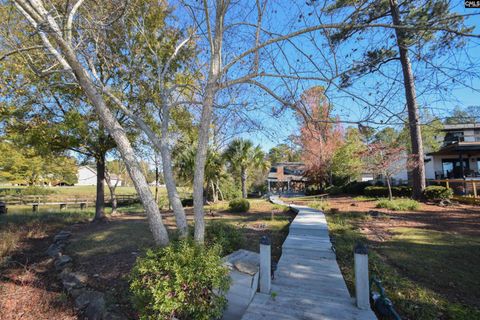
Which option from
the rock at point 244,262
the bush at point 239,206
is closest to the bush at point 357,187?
the bush at point 239,206

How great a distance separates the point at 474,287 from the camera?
152 inches

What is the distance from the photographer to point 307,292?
11.6 feet

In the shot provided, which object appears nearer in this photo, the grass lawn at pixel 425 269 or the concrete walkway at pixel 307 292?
the concrete walkway at pixel 307 292

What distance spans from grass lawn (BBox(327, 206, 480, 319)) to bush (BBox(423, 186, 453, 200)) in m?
7.28

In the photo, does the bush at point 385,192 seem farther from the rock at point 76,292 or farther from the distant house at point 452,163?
the rock at point 76,292

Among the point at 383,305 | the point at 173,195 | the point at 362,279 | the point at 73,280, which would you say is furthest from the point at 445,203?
the point at 73,280

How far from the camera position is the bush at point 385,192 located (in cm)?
1580

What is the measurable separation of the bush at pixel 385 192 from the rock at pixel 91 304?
17.9 meters

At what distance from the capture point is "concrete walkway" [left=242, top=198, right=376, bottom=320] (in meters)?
2.97

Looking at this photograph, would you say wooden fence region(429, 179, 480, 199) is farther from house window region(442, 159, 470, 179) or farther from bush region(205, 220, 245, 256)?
bush region(205, 220, 245, 256)

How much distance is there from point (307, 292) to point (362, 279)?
2.75 ft

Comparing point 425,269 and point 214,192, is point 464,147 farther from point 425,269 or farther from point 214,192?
point 214,192

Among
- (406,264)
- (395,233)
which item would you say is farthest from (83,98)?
(395,233)

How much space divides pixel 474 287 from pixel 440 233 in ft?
12.8
